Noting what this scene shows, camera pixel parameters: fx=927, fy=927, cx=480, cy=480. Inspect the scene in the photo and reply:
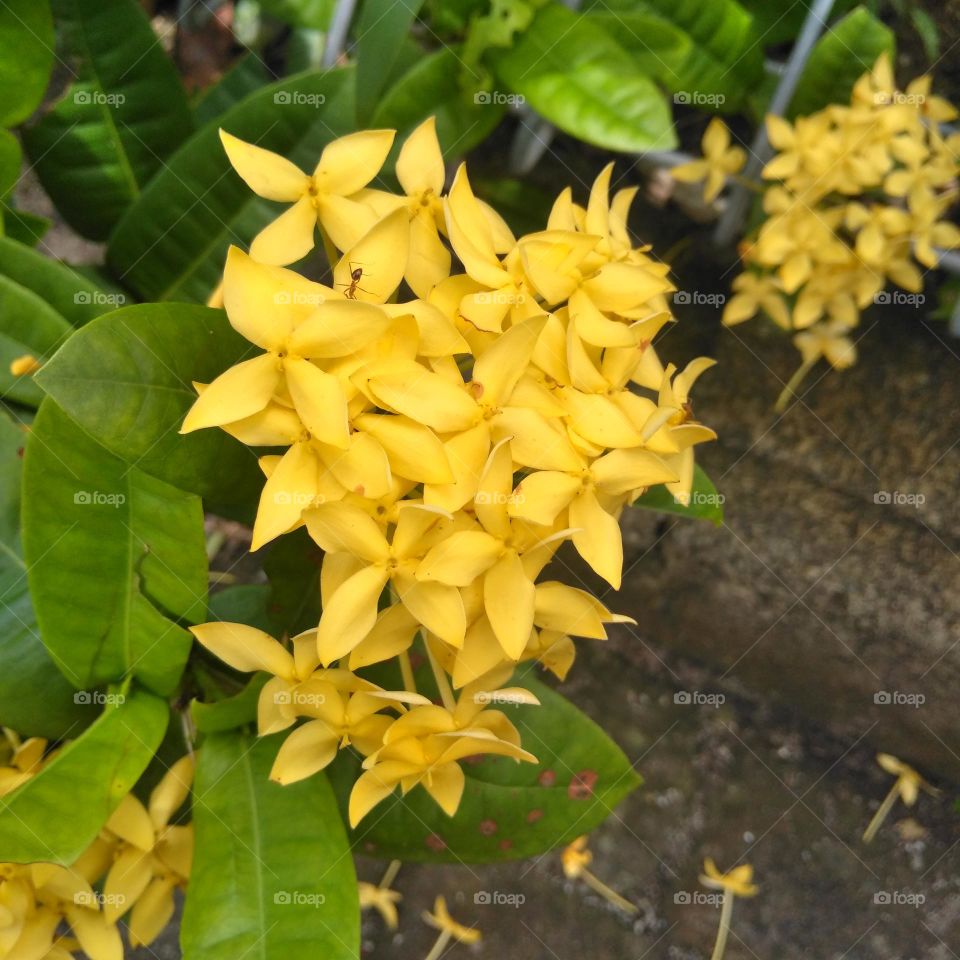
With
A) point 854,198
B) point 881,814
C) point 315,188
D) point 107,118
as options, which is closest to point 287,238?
point 315,188

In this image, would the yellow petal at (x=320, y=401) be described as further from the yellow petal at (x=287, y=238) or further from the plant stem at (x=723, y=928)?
the plant stem at (x=723, y=928)

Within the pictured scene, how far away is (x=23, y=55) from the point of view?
87cm

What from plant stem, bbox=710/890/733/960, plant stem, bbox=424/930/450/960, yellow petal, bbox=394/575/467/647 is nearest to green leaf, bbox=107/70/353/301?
yellow petal, bbox=394/575/467/647

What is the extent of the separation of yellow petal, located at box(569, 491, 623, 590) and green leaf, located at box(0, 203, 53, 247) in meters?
0.69

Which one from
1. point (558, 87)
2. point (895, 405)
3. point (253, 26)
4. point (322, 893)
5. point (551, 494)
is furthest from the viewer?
point (253, 26)

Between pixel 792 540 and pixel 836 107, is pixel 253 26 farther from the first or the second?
pixel 792 540

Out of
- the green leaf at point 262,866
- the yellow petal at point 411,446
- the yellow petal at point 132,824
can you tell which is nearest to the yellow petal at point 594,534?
the yellow petal at point 411,446

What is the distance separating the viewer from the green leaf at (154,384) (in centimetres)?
61

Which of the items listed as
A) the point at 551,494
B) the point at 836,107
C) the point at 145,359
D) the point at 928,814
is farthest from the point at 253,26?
the point at 928,814

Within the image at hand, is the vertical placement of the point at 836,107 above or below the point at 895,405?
above

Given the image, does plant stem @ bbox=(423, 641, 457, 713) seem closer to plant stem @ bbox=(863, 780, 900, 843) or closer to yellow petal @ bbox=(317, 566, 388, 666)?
yellow petal @ bbox=(317, 566, 388, 666)

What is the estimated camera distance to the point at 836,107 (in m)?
1.06

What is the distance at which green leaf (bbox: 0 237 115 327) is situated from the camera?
874 millimetres

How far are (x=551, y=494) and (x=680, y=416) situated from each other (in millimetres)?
153
